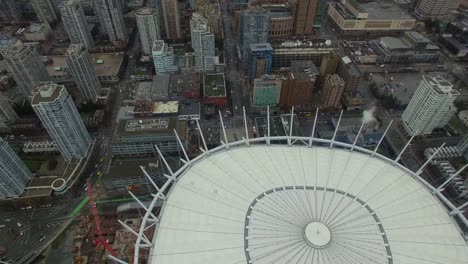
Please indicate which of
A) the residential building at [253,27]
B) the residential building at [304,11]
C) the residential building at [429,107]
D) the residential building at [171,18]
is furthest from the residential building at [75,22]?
the residential building at [429,107]

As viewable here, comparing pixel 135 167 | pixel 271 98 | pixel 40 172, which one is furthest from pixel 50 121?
pixel 271 98

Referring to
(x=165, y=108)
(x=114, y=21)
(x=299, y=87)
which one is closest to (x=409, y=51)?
(x=299, y=87)

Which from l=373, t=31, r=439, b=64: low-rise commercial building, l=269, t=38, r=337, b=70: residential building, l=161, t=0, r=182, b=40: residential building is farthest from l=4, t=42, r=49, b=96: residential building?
l=373, t=31, r=439, b=64: low-rise commercial building

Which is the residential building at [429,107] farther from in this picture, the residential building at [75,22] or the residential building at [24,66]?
the residential building at [75,22]

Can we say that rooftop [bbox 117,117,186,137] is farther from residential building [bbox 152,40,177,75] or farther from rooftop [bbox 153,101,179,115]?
residential building [bbox 152,40,177,75]

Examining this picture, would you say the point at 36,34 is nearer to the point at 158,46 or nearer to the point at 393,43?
the point at 158,46

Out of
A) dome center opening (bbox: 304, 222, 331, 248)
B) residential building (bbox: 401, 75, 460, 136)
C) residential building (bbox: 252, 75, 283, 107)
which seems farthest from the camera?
residential building (bbox: 252, 75, 283, 107)
